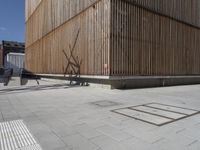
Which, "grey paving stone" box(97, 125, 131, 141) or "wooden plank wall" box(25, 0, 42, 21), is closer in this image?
"grey paving stone" box(97, 125, 131, 141)

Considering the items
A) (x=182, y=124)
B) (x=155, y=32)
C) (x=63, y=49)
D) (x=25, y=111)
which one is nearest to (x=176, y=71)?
(x=155, y=32)

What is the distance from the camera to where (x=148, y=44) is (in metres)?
12.2

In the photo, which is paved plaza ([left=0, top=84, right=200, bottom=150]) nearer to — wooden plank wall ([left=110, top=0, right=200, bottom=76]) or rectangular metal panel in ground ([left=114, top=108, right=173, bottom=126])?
rectangular metal panel in ground ([left=114, top=108, right=173, bottom=126])

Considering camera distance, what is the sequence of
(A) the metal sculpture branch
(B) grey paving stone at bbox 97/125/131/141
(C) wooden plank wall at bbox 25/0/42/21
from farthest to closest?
(C) wooden plank wall at bbox 25/0/42/21 < (A) the metal sculpture branch < (B) grey paving stone at bbox 97/125/131/141

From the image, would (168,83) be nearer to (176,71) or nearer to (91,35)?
(176,71)

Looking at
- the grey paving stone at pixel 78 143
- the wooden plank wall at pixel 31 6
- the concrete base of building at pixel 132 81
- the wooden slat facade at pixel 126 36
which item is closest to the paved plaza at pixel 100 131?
the grey paving stone at pixel 78 143

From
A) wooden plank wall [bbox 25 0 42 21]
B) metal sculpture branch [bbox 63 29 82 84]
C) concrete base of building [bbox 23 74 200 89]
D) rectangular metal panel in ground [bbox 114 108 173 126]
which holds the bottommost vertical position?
rectangular metal panel in ground [bbox 114 108 173 126]

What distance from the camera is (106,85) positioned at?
10.6 metres

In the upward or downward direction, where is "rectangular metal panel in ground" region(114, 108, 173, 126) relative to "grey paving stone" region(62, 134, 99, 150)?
upward

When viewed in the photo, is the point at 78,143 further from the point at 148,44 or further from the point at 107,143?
the point at 148,44

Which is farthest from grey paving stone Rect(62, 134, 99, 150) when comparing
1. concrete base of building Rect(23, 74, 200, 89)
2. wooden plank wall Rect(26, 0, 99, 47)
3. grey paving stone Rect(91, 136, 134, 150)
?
wooden plank wall Rect(26, 0, 99, 47)

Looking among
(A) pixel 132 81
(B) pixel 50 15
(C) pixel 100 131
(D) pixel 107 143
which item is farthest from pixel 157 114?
(B) pixel 50 15

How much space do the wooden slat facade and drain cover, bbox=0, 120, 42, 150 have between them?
6644 millimetres

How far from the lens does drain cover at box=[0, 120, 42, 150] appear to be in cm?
285
